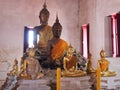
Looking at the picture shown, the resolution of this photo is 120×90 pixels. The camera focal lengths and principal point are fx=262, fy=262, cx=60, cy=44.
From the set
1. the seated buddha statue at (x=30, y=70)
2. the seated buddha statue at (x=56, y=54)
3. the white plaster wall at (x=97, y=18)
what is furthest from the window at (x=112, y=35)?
the seated buddha statue at (x=30, y=70)

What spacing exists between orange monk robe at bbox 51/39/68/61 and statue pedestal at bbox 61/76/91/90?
2.30 feet

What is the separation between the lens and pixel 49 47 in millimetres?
3633

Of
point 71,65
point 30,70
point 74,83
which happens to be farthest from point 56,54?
point 74,83

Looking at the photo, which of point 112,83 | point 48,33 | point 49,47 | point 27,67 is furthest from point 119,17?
point 27,67

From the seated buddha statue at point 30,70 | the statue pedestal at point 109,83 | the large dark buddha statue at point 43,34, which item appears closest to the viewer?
the seated buddha statue at point 30,70

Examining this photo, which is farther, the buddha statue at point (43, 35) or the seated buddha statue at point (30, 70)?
the buddha statue at point (43, 35)

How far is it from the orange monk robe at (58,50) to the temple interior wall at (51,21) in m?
2.05

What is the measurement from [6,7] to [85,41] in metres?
2.10

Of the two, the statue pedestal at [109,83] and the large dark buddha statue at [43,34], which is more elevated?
the large dark buddha statue at [43,34]

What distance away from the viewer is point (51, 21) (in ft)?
22.3

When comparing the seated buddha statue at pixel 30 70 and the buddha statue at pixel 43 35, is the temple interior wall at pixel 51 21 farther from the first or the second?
the seated buddha statue at pixel 30 70

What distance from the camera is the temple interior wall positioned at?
220 inches

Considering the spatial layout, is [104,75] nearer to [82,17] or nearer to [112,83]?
[112,83]

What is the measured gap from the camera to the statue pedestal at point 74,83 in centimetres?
256
